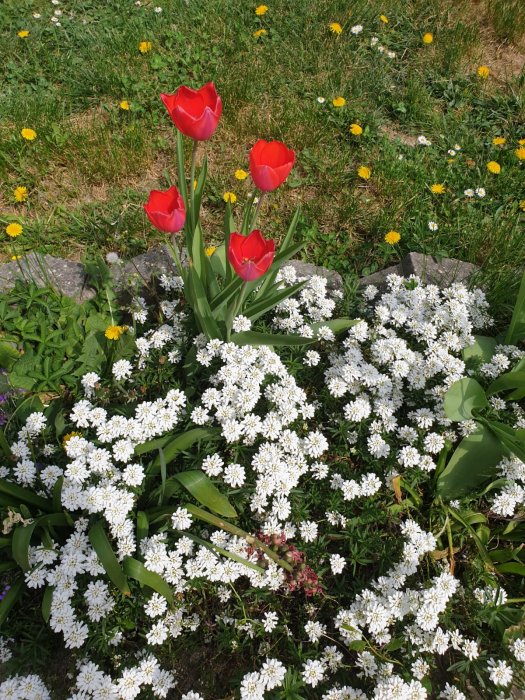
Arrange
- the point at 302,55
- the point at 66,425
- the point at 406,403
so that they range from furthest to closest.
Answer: the point at 302,55 < the point at 406,403 < the point at 66,425

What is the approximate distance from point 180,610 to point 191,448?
1.83 feet

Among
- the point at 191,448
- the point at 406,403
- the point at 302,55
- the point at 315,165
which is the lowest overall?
the point at 191,448

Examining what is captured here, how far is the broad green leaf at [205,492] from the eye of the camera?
178 centimetres

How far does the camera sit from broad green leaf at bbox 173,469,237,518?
1.78m

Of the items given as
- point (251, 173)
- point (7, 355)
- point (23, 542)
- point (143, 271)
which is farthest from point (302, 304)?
point (23, 542)

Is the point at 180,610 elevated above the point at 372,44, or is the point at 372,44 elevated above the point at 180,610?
the point at 372,44

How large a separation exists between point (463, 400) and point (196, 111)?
56.3 inches

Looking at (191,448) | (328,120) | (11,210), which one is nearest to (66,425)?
(191,448)

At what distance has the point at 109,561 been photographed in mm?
1642

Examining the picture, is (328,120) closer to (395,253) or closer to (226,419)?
(395,253)

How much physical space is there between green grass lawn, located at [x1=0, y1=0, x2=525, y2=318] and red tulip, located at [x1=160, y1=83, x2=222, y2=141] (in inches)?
42.0

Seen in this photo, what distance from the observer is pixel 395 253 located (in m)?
3.06

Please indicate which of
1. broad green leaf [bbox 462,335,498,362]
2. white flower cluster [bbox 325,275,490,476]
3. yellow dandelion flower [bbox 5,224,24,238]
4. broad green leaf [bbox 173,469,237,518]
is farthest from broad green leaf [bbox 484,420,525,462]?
yellow dandelion flower [bbox 5,224,24,238]

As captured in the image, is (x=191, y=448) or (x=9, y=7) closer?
(x=191, y=448)
